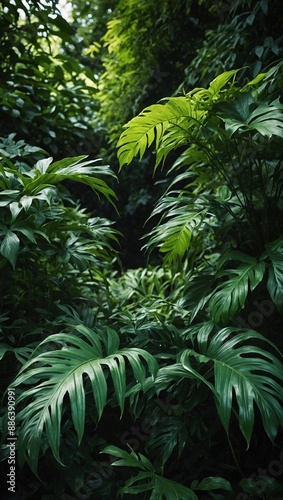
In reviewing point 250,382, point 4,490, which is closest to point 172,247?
point 250,382

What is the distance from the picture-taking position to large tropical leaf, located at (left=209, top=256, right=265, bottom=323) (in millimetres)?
1611

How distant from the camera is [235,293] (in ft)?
5.33

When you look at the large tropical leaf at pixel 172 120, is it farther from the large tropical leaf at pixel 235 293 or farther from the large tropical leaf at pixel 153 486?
the large tropical leaf at pixel 153 486

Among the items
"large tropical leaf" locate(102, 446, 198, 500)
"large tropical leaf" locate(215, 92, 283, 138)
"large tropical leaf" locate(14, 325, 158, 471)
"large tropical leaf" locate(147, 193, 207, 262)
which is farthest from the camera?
"large tropical leaf" locate(147, 193, 207, 262)

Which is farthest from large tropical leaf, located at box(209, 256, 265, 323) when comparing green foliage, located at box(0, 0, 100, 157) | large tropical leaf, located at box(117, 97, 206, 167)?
green foliage, located at box(0, 0, 100, 157)

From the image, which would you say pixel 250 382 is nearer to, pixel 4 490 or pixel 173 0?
pixel 4 490

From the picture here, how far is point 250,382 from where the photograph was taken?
1.39 metres

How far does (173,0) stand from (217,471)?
3.05 m

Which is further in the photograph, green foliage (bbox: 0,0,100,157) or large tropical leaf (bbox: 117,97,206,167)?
green foliage (bbox: 0,0,100,157)

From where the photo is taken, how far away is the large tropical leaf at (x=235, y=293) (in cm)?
161

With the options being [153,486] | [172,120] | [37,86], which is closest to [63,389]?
[153,486]

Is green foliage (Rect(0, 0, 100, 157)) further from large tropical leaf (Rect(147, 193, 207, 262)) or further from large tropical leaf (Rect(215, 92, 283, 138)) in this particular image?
large tropical leaf (Rect(215, 92, 283, 138))

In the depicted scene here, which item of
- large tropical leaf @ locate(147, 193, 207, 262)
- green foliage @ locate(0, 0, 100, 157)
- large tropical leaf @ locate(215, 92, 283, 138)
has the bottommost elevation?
large tropical leaf @ locate(147, 193, 207, 262)

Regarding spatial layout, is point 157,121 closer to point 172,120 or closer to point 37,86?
point 172,120
